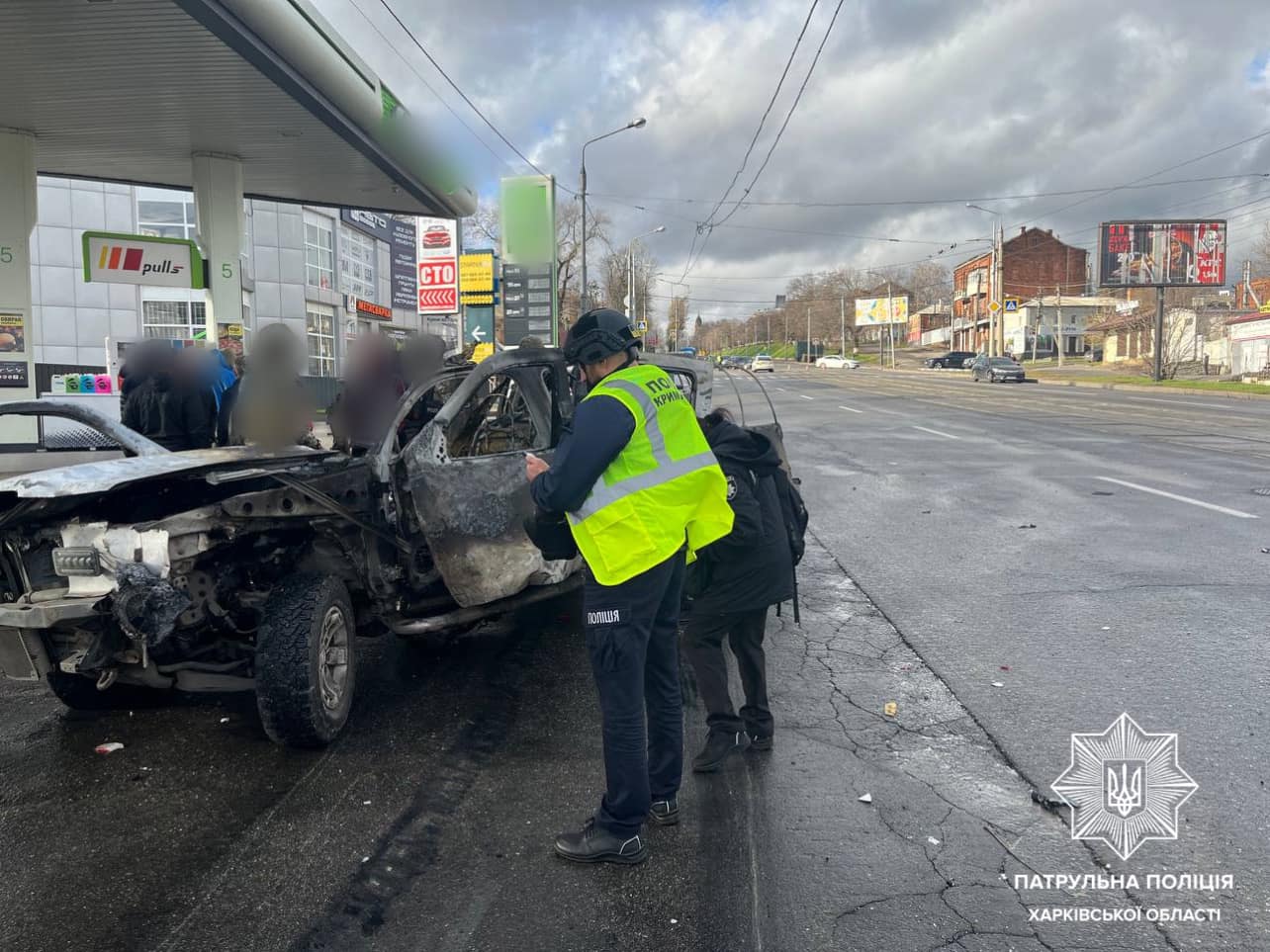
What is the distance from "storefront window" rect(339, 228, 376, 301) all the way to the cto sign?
23.0 m

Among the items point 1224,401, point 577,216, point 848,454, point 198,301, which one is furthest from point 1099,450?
point 577,216

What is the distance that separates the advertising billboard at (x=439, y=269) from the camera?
26406 millimetres

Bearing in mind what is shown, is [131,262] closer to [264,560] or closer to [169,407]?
[169,407]

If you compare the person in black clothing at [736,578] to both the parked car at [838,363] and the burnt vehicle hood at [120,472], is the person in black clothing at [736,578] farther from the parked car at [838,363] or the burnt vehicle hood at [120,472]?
the parked car at [838,363]

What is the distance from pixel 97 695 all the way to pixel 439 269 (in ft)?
75.3

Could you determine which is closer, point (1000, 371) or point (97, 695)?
point (97, 695)

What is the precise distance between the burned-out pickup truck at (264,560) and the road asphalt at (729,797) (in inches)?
16.2

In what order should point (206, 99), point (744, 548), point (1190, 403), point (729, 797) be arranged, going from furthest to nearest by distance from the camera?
point (1190, 403) → point (206, 99) → point (744, 548) → point (729, 797)

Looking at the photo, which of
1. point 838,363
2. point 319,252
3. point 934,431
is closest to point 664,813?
point 934,431

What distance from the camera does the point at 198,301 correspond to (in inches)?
1072

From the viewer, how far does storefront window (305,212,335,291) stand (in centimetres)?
3095

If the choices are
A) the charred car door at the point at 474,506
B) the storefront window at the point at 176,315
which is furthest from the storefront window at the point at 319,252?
the charred car door at the point at 474,506
